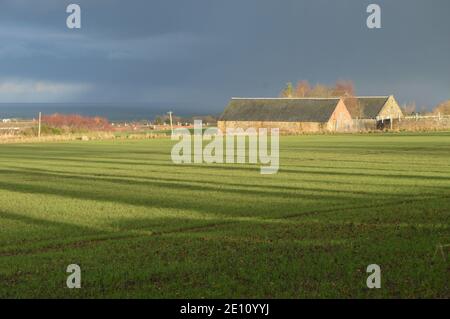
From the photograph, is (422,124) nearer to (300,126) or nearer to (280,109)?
(300,126)

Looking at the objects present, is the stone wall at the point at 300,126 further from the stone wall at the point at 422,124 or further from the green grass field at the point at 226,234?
the green grass field at the point at 226,234

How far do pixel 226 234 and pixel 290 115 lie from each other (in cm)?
6983

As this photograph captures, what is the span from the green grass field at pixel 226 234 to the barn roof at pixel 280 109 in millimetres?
56313

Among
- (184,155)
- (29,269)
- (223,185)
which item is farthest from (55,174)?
(29,269)

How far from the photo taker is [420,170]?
969 inches

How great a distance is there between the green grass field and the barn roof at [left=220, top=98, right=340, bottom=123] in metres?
56.3

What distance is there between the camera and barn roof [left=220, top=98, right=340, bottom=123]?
79.4m

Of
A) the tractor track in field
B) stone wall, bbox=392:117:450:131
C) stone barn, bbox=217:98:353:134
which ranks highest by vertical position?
stone barn, bbox=217:98:353:134

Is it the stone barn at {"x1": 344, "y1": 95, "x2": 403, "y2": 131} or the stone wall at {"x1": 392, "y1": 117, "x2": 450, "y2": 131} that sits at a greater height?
the stone barn at {"x1": 344, "y1": 95, "x2": 403, "y2": 131}

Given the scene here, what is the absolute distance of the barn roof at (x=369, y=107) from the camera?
90438 mm

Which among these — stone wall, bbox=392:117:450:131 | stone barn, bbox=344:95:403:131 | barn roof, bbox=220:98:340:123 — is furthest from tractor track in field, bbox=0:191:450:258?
stone barn, bbox=344:95:403:131

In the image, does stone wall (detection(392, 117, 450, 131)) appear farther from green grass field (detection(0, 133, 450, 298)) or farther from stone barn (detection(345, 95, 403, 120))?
green grass field (detection(0, 133, 450, 298))

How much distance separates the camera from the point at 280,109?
270 feet
